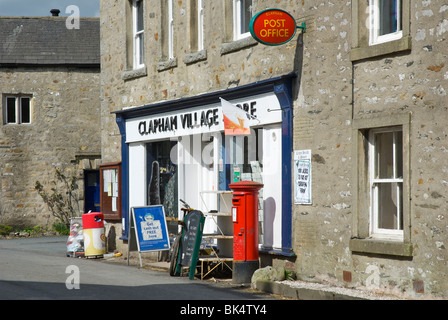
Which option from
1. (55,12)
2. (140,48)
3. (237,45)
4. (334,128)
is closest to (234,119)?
(237,45)

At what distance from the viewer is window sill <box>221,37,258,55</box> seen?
14.3m

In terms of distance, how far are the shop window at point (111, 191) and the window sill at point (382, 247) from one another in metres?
8.78

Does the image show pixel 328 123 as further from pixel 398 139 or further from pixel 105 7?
pixel 105 7

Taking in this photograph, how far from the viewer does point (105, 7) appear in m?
19.9

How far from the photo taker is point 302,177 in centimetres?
1289

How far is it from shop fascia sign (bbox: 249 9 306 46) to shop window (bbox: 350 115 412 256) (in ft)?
6.57

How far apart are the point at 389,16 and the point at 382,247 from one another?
3.35m

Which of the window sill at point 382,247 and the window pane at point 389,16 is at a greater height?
the window pane at point 389,16

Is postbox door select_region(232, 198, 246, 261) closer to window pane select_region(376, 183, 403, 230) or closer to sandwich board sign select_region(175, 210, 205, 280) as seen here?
sandwich board sign select_region(175, 210, 205, 280)

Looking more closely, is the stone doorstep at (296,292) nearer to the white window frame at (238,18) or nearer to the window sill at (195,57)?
the white window frame at (238,18)

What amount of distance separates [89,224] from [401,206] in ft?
29.6

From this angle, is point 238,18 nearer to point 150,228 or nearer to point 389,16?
Answer: point 389,16

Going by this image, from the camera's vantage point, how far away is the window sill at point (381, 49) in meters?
10.8

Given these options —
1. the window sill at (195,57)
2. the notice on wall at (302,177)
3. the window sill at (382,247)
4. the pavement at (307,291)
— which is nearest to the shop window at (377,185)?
the window sill at (382,247)
